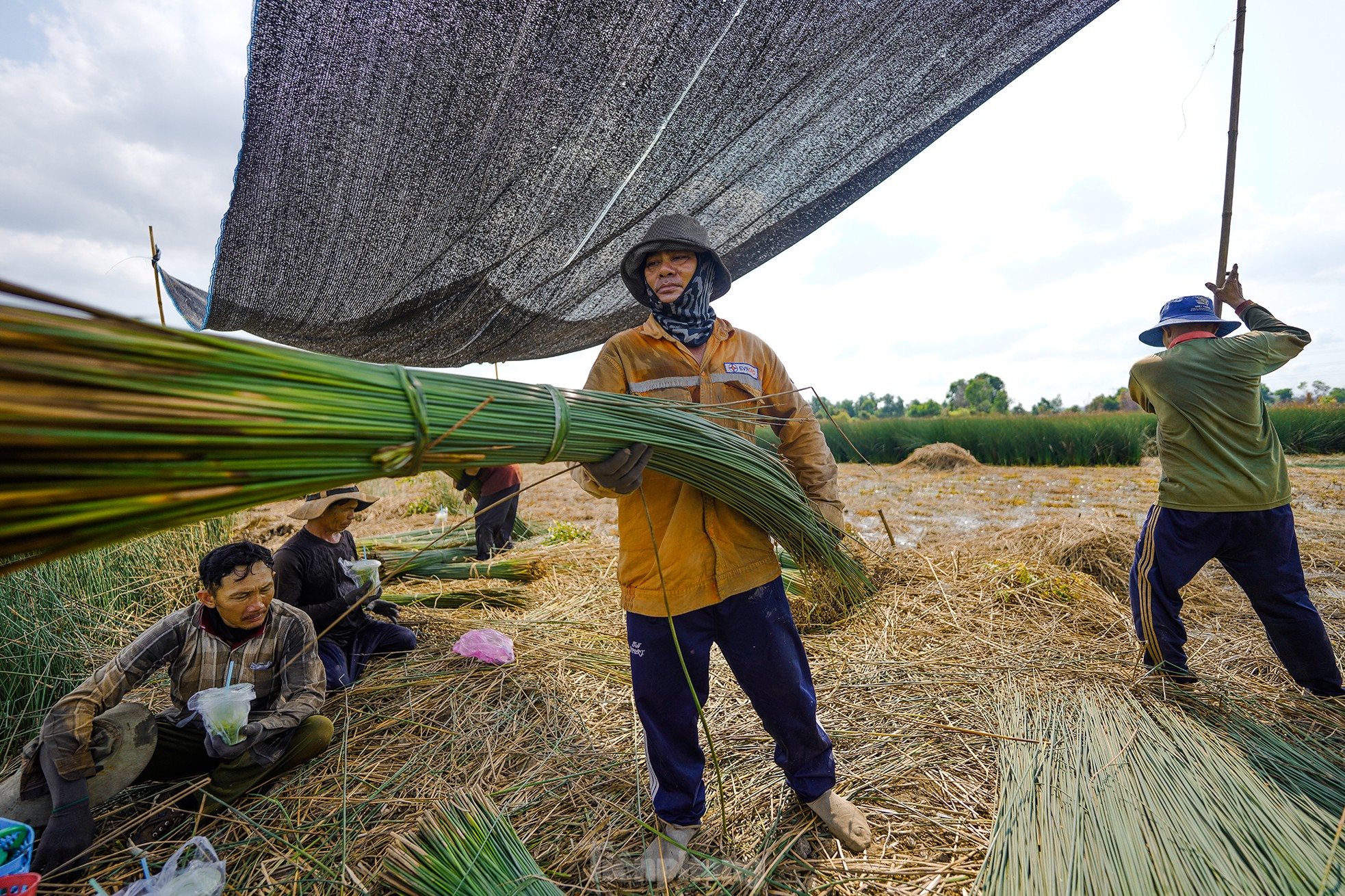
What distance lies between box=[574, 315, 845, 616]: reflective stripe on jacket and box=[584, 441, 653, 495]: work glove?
176 mm

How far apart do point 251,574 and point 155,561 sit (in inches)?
91.5

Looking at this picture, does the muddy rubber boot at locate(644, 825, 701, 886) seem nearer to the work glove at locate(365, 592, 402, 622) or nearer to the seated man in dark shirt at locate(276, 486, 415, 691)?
the seated man in dark shirt at locate(276, 486, 415, 691)

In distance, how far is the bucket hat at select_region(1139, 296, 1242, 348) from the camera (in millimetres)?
2830

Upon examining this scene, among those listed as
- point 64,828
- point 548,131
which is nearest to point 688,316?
point 548,131

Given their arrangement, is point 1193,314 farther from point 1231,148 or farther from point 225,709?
point 225,709

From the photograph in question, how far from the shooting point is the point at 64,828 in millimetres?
1968

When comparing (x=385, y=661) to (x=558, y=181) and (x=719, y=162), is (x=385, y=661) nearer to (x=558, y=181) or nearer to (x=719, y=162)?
(x=558, y=181)

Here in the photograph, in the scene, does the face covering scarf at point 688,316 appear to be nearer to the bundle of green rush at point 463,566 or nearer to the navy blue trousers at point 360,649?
the navy blue trousers at point 360,649

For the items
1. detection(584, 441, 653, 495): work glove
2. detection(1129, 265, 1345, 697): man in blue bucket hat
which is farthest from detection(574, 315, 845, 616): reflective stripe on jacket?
detection(1129, 265, 1345, 697): man in blue bucket hat

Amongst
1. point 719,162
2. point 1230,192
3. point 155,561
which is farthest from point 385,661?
point 1230,192

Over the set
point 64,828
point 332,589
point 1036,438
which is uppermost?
point 1036,438

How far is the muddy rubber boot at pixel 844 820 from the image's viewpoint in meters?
1.84

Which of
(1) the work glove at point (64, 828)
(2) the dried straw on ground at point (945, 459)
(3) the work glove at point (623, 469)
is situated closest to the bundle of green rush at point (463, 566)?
(1) the work glove at point (64, 828)

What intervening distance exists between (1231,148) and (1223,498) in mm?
1639
